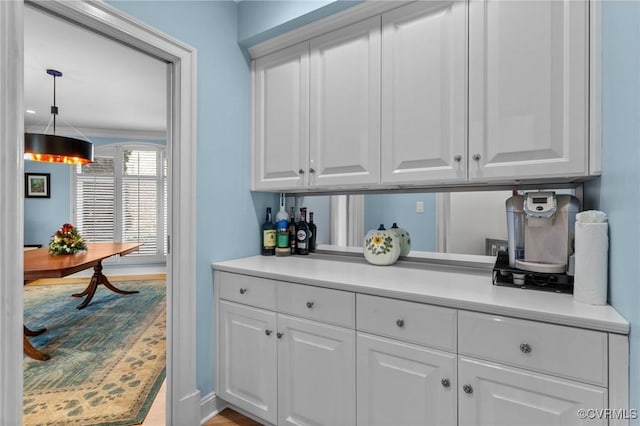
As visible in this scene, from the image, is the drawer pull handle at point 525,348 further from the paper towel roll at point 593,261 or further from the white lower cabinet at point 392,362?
the paper towel roll at point 593,261

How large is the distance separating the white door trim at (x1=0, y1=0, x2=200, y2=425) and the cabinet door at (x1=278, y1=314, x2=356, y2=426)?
0.53 metres

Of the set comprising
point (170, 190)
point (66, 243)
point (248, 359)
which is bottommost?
point (248, 359)

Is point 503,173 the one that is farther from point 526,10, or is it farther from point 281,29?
point 281,29

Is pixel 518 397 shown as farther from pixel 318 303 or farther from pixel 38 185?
pixel 38 185

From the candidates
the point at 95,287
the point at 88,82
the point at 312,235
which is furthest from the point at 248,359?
the point at 88,82

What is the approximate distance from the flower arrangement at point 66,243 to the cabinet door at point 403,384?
356 centimetres

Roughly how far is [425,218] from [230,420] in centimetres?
155

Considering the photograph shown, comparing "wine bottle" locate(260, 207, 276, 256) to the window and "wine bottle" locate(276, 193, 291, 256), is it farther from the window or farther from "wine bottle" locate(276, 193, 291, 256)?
the window

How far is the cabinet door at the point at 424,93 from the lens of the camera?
4.71 ft

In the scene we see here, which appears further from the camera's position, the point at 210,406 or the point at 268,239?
the point at 268,239

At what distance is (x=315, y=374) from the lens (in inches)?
57.9

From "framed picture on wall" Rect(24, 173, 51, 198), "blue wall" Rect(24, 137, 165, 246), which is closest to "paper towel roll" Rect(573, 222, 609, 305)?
"blue wall" Rect(24, 137, 165, 246)

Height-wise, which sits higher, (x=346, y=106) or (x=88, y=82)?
(x=88, y=82)

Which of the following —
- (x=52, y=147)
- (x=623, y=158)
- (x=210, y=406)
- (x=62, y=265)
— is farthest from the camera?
(x=52, y=147)
